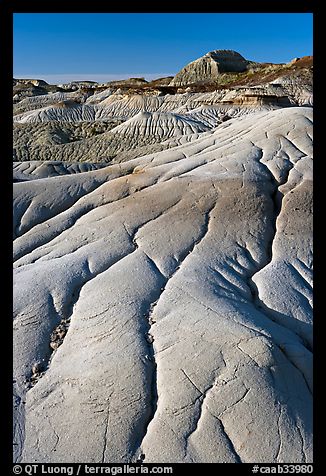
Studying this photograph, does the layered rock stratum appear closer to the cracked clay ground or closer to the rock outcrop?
the cracked clay ground

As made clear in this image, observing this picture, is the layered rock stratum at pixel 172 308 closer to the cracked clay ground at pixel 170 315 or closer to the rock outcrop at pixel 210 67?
the cracked clay ground at pixel 170 315

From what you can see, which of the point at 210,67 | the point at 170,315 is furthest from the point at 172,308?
the point at 210,67

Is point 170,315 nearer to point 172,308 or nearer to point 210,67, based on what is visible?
point 172,308

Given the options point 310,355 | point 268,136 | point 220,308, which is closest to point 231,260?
point 220,308

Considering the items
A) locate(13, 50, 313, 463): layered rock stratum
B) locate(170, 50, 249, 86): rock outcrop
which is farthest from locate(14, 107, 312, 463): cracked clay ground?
locate(170, 50, 249, 86): rock outcrop
